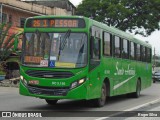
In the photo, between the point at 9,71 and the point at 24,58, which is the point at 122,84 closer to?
the point at 24,58

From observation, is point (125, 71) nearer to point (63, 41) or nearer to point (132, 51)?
point (132, 51)

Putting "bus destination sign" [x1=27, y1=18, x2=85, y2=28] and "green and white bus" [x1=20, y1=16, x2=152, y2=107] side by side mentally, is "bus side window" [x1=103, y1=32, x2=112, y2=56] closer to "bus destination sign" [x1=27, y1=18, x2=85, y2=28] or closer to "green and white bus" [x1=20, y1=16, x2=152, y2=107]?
"green and white bus" [x1=20, y1=16, x2=152, y2=107]

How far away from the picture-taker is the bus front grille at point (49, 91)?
43.0 ft

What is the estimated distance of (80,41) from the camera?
44.0ft

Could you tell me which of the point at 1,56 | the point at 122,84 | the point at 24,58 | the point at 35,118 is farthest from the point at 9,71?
the point at 35,118

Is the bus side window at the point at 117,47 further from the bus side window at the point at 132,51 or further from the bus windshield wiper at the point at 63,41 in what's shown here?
the bus windshield wiper at the point at 63,41

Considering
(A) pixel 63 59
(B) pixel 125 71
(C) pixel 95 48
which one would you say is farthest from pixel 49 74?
(B) pixel 125 71

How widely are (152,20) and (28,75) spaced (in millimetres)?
36668

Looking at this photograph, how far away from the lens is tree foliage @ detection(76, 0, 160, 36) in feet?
155

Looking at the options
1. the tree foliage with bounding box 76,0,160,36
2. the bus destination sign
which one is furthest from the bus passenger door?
the tree foliage with bounding box 76,0,160,36

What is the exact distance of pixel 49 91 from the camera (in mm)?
13219

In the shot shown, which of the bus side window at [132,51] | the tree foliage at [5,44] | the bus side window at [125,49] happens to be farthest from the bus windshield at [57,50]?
the tree foliage at [5,44]

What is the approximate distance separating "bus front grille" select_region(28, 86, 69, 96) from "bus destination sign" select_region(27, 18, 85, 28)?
2028mm

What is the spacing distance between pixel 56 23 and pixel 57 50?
3.19ft
